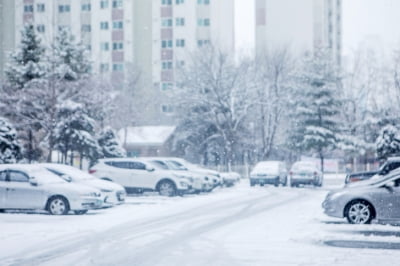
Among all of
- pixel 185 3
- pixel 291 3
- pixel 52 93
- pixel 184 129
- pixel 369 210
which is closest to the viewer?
pixel 369 210

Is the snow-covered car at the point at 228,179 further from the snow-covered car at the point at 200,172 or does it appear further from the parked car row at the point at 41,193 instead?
the parked car row at the point at 41,193

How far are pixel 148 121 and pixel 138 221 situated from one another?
4750 cm

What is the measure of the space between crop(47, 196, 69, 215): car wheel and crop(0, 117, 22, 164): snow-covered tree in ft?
37.5

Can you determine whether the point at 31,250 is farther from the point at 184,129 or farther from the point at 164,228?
the point at 184,129

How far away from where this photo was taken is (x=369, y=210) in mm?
14672

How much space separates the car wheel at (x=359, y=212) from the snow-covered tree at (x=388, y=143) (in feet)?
88.2

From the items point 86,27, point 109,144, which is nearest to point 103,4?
point 86,27

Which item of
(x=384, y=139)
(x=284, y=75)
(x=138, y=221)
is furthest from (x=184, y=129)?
(x=138, y=221)

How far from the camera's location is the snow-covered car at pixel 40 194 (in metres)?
18.1

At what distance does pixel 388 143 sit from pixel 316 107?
1043cm

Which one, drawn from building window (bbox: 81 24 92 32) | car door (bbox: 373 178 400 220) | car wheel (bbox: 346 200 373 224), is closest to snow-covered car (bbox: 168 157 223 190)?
car wheel (bbox: 346 200 373 224)

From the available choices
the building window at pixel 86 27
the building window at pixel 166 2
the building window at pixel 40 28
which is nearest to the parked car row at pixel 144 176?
the building window at pixel 40 28

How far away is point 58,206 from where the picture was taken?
59.5ft

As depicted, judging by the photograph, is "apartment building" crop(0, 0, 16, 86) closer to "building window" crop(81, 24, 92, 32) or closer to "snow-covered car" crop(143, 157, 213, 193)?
"building window" crop(81, 24, 92, 32)
